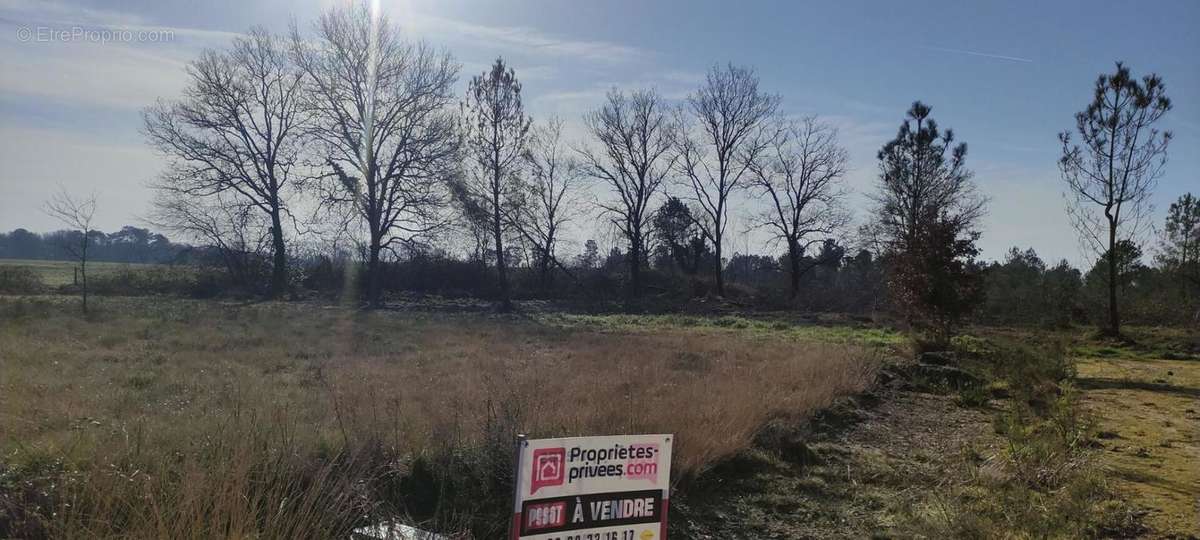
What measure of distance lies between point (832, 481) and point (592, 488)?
15.2ft

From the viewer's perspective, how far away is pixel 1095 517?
208 inches

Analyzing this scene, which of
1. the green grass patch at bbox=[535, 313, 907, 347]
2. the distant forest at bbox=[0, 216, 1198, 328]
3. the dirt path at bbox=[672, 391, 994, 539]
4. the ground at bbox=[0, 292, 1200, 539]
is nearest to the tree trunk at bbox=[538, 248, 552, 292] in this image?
the distant forest at bbox=[0, 216, 1198, 328]

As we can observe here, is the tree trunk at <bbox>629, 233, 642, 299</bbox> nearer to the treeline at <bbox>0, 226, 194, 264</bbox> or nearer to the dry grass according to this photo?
the treeline at <bbox>0, 226, 194, 264</bbox>

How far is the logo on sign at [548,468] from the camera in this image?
9.25 feet

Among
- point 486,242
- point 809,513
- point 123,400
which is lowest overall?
point 809,513

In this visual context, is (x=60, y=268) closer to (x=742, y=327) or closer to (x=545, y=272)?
(x=545, y=272)

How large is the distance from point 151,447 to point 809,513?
16.2 feet

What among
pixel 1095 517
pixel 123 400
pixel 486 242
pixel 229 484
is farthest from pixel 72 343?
pixel 486 242

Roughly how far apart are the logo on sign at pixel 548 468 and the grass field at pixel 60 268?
40.7m

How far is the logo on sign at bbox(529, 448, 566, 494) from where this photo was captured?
282cm

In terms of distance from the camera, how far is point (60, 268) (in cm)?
4338

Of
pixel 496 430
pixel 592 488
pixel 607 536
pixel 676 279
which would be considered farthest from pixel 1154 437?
pixel 676 279

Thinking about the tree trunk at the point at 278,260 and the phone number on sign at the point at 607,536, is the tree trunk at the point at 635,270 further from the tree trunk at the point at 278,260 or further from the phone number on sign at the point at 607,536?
the phone number on sign at the point at 607,536

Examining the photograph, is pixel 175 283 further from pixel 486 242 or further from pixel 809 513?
pixel 809 513
